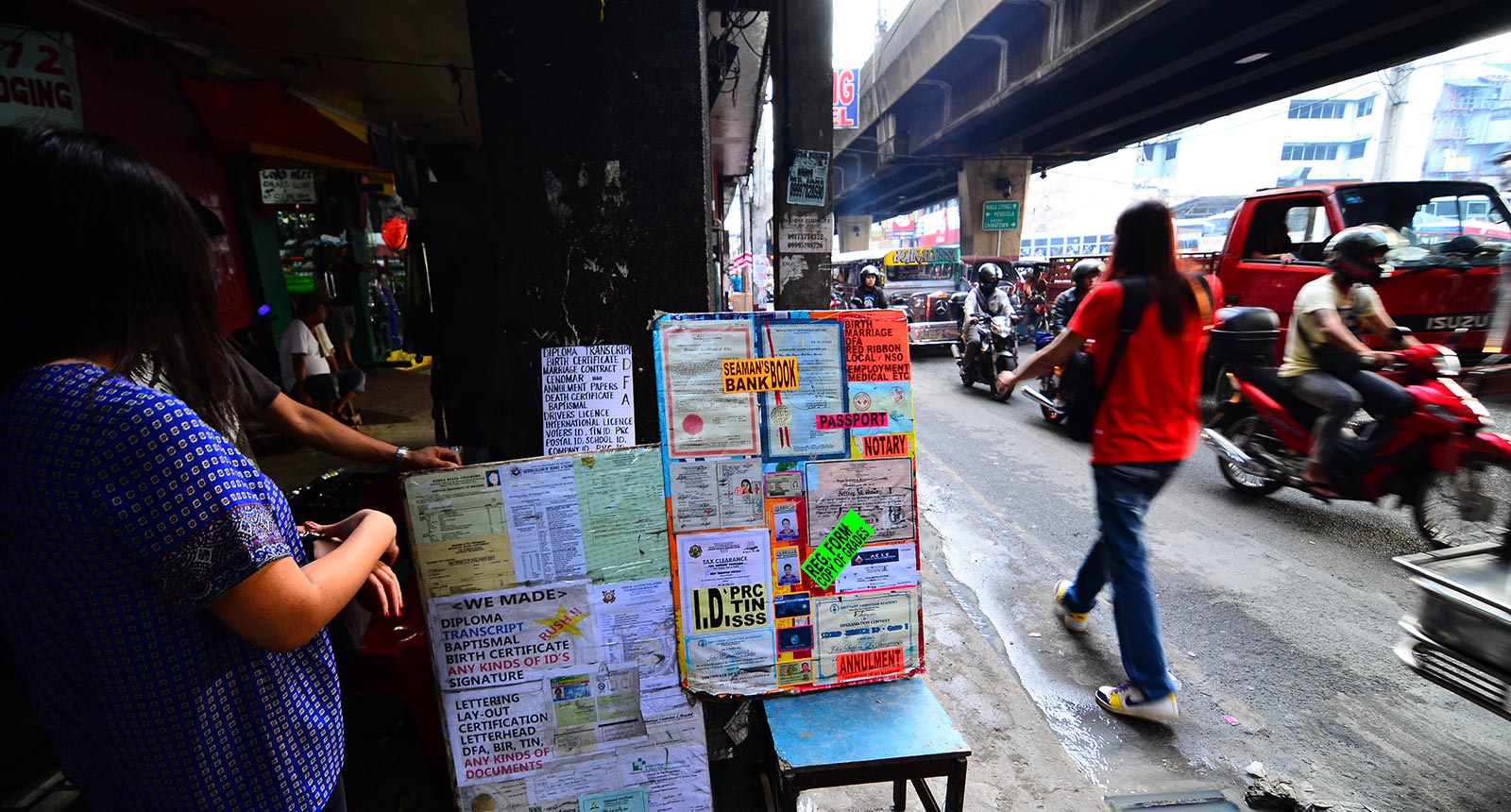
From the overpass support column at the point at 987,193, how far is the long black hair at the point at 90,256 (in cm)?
2184

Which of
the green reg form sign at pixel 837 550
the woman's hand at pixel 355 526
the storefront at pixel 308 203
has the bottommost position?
the green reg form sign at pixel 837 550

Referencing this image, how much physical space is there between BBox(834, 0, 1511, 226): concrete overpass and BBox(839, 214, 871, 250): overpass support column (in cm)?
1548

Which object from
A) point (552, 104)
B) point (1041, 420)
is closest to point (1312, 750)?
point (552, 104)

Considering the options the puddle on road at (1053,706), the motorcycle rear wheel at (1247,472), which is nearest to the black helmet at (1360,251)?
the motorcycle rear wheel at (1247,472)

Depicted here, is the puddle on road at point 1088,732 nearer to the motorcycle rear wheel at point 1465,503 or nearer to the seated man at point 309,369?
the motorcycle rear wheel at point 1465,503

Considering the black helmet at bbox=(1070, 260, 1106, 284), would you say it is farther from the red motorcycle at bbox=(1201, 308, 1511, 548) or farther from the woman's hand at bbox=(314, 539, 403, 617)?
the woman's hand at bbox=(314, 539, 403, 617)

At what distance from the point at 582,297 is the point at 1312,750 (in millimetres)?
3409

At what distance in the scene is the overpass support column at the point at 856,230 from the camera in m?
40.0

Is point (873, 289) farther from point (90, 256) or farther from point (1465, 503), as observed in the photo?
point (90, 256)

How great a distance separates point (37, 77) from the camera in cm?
450

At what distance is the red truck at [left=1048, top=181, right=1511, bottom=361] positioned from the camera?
6.09 m

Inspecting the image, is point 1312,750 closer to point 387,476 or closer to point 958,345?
point 387,476

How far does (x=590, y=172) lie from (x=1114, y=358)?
2296 mm

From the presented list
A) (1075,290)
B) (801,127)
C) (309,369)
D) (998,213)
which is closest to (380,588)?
(801,127)
